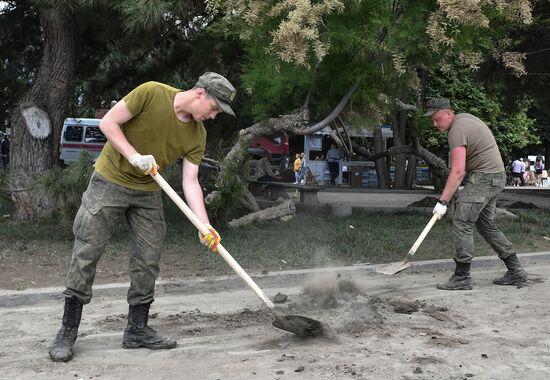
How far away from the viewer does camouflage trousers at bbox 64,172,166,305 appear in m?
3.88

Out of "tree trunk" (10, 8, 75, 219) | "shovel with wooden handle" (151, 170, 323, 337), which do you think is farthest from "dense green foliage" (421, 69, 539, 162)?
"shovel with wooden handle" (151, 170, 323, 337)

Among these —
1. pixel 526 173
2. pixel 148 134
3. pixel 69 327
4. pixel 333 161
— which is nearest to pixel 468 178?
pixel 148 134

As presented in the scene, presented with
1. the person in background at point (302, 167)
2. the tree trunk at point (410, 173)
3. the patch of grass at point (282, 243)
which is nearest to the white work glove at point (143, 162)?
the patch of grass at point (282, 243)

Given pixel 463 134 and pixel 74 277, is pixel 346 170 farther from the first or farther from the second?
pixel 74 277

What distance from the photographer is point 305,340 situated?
13.8ft

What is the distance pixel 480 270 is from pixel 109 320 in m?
4.24

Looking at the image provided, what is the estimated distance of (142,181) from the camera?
4.04m

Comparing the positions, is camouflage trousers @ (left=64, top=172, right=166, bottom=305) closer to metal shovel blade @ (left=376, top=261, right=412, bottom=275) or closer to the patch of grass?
the patch of grass

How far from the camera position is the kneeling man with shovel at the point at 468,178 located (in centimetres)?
587

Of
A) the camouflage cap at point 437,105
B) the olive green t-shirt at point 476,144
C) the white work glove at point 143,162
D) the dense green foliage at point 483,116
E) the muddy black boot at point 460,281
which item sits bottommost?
the muddy black boot at point 460,281

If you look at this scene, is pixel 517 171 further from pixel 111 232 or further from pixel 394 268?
pixel 111 232

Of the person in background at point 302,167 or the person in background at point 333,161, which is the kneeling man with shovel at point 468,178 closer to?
the person in background at point 302,167

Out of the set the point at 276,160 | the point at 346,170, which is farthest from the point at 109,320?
the point at 346,170

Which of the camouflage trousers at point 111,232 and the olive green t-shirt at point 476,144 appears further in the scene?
the olive green t-shirt at point 476,144
